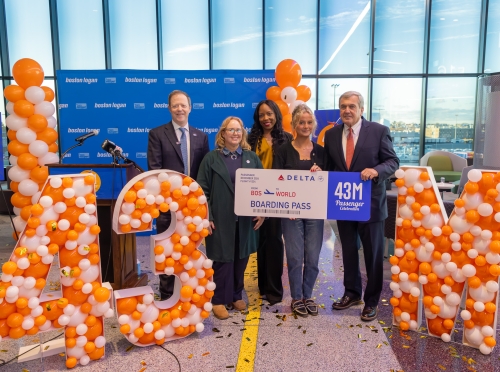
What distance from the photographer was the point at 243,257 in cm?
320

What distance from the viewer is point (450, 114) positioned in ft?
31.2

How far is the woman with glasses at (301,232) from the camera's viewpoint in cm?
309

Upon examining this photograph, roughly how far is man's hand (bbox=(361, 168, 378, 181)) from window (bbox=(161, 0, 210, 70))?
23.7 ft

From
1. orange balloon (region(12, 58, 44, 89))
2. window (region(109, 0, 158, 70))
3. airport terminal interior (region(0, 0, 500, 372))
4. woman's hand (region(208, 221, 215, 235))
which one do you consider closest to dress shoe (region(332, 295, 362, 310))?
woman's hand (region(208, 221, 215, 235))

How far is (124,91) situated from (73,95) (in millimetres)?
766

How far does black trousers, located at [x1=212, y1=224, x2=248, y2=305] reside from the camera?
319cm

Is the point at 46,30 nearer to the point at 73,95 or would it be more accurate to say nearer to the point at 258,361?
the point at 73,95

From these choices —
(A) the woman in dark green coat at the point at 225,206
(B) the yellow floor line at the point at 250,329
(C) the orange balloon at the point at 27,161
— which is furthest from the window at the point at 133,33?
(A) the woman in dark green coat at the point at 225,206

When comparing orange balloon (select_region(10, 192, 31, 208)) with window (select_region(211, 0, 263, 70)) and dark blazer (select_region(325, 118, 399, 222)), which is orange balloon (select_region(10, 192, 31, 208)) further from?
window (select_region(211, 0, 263, 70))

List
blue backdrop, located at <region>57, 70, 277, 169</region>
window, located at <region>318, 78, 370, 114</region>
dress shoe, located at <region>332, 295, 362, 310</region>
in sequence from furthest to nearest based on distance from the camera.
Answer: window, located at <region>318, 78, 370, 114</region>, blue backdrop, located at <region>57, 70, 277, 169</region>, dress shoe, located at <region>332, 295, 362, 310</region>

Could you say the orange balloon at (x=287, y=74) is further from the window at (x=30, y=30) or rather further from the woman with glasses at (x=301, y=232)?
the window at (x=30, y=30)

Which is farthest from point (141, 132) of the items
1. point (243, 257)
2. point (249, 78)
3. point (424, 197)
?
point (424, 197)

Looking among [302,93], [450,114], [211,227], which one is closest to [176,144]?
[211,227]

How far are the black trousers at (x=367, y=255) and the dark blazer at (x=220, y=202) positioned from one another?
89 cm
